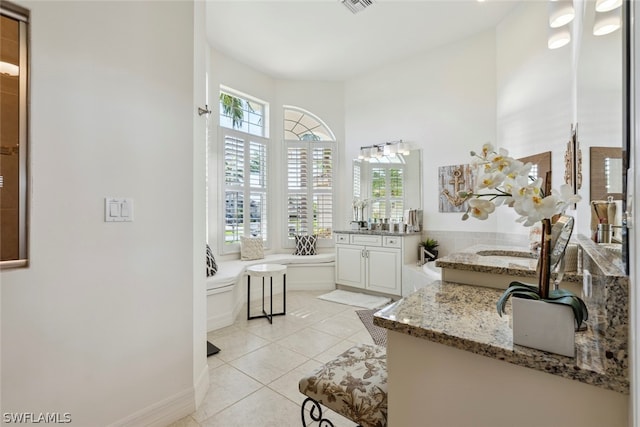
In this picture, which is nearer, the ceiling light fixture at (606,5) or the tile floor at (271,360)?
the ceiling light fixture at (606,5)

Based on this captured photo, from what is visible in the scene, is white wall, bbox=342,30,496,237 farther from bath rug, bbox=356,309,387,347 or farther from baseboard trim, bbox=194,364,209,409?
baseboard trim, bbox=194,364,209,409

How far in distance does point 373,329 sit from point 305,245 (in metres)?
2.11

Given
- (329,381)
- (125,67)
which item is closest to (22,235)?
(125,67)

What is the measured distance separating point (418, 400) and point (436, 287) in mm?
596

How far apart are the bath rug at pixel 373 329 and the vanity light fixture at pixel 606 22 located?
2455mm

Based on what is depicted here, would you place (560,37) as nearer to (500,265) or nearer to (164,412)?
(500,265)

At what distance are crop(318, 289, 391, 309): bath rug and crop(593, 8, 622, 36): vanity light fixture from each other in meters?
3.24

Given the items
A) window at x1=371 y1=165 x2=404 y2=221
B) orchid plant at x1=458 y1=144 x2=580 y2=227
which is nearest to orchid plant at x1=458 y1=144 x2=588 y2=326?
orchid plant at x1=458 y1=144 x2=580 y2=227

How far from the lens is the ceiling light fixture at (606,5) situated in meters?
0.91

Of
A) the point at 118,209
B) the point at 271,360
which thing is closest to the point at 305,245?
the point at 271,360

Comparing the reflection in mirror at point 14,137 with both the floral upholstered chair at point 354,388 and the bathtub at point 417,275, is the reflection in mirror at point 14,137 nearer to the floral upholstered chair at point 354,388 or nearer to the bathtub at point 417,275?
the floral upholstered chair at point 354,388

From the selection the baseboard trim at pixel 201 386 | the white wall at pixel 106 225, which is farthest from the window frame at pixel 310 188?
the white wall at pixel 106 225

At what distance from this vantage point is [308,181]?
5.00 m

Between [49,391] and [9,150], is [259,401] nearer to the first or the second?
[49,391]
